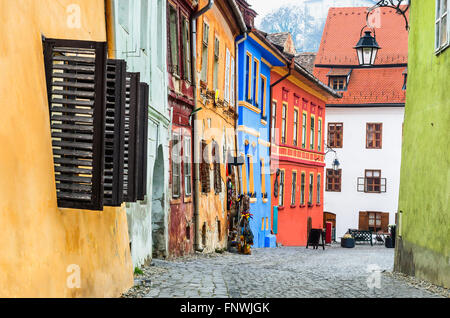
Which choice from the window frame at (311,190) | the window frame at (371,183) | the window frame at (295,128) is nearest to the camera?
the window frame at (295,128)

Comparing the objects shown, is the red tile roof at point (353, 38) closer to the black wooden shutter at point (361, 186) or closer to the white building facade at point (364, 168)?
the white building facade at point (364, 168)

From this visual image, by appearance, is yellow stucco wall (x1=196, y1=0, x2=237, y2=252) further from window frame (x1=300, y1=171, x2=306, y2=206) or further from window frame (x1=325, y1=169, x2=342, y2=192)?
window frame (x1=325, y1=169, x2=342, y2=192)

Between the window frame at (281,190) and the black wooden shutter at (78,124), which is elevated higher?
the black wooden shutter at (78,124)

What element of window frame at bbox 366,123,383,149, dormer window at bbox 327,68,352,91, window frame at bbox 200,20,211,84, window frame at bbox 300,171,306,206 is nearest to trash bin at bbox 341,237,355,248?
window frame at bbox 300,171,306,206

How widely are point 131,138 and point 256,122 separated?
20752mm

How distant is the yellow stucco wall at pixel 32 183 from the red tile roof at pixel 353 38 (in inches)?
1877

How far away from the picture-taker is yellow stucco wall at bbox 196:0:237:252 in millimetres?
19953

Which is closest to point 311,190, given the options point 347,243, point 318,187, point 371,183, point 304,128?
point 318,187

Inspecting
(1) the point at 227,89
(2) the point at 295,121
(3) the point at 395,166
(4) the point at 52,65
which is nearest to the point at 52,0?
(4) the point at 52,65

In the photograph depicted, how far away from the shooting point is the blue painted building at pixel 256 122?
27.1 m

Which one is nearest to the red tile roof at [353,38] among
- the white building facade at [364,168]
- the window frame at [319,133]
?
the white building facade at [364,168]

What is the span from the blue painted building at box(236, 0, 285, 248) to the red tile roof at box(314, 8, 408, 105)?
21363 millimetres

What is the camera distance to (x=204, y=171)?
797 inches

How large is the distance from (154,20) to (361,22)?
45660mm
